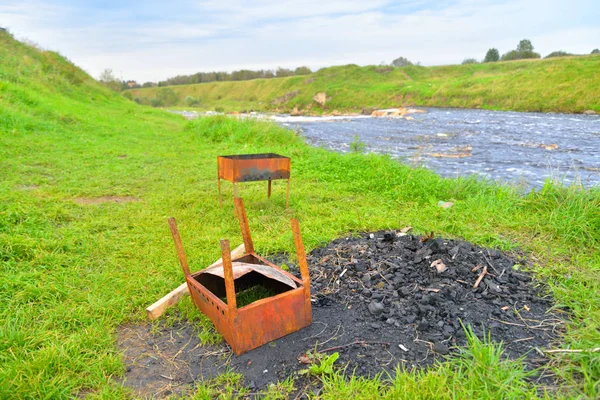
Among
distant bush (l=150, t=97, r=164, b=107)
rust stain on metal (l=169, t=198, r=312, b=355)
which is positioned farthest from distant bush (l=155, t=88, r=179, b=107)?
rust stain on metal (l=169, t=198, r=312, b=355)

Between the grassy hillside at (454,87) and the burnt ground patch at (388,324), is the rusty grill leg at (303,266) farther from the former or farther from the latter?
the grassy hillside at (454,87)

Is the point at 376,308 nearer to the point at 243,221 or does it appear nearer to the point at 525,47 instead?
the point at 243,221

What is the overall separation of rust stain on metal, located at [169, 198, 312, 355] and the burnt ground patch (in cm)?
8

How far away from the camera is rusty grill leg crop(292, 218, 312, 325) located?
235cm

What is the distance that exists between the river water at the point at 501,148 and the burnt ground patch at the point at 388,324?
3.53 metres

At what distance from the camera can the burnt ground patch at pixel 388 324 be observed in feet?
7.44

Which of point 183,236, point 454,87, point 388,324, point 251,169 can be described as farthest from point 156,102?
point 388,324

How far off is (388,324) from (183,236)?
8.61 ft

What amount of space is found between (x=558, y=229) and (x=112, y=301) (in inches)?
174

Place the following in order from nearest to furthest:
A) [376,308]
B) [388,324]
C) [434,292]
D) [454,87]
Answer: [388,324], [376,308], [434,292], [454,87]

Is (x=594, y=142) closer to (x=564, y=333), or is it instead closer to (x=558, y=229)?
(x=558, y=229)

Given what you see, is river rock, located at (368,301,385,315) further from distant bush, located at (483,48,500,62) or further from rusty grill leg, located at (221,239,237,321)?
distant bush, located at (483,48,500,62)

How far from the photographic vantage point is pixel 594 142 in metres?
12.4

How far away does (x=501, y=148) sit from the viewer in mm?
11961
